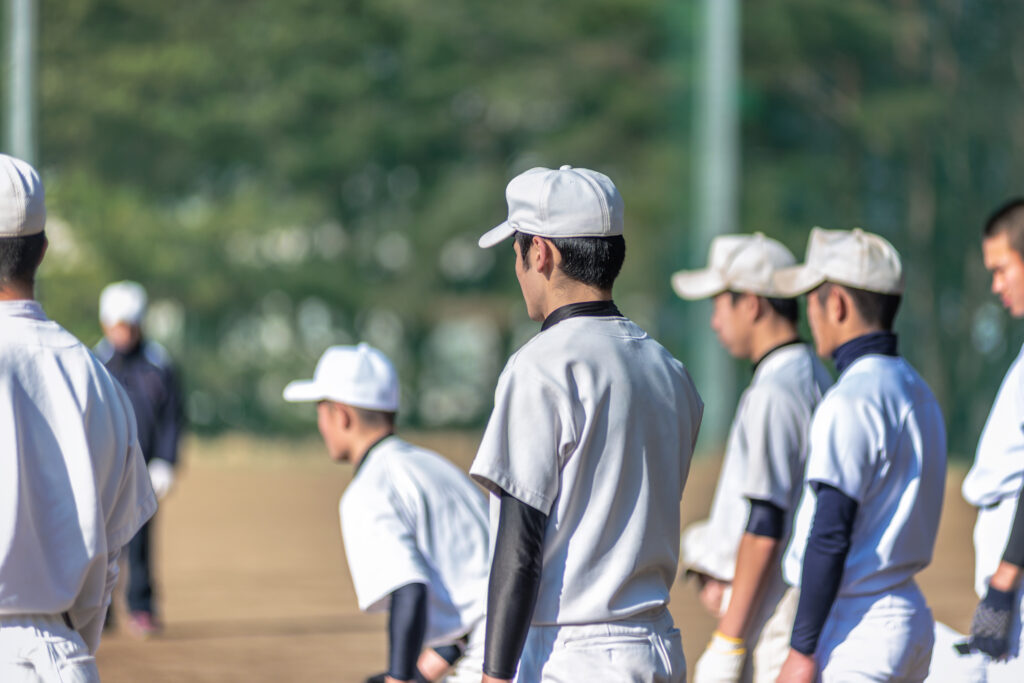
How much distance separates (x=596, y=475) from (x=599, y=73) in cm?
2528

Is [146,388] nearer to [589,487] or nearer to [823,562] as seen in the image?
[823,562]

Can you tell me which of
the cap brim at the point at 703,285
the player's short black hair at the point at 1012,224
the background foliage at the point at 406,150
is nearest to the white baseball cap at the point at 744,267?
the cap brim at the point at 703,285

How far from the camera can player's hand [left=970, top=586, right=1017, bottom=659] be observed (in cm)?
338

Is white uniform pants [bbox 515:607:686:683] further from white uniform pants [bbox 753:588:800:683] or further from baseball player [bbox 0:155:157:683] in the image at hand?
white uniform pants [bbox 753:588:800:683]

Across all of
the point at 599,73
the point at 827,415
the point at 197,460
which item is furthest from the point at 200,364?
the point at 827,415

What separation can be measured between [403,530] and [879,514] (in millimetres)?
1221

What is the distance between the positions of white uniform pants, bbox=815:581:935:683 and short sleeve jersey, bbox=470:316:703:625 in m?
0.91

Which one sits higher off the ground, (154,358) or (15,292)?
(15,292)

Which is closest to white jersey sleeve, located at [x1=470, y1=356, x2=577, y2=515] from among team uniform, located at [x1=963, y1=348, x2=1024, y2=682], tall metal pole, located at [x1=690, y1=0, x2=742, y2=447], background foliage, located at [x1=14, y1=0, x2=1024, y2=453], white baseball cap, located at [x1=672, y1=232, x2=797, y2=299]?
team uniform, located at [x1=963, y1=348, x2=1024, y2=682]

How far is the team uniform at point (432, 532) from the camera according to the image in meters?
3.81

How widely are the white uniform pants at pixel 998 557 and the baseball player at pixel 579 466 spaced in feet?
3.47

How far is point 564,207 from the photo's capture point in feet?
9.20

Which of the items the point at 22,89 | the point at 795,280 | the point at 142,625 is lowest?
the point at 142,625

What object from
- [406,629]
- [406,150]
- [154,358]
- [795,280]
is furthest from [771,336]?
[406,150]
